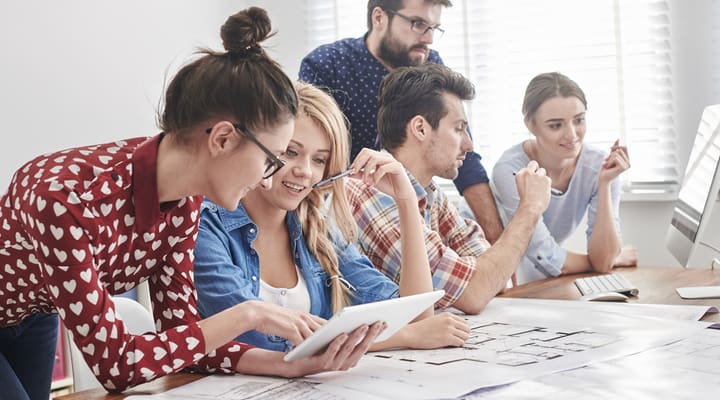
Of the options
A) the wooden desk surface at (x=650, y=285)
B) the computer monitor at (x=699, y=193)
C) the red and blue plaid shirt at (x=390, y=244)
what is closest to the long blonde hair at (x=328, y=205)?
the red and blue plaid shirt at (x=390, y=244)

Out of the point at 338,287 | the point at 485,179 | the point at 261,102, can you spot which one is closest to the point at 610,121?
the point at 485,179

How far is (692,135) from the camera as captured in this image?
3.24 m

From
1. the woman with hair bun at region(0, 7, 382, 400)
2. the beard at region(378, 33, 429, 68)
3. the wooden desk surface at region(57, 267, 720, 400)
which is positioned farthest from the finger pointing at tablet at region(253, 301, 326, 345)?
the beard at region(378, 33, 429, 68)

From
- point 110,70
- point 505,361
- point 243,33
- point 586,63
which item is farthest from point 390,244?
point 586,63

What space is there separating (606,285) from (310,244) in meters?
0.76

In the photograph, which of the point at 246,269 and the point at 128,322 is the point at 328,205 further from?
the point at 128,322

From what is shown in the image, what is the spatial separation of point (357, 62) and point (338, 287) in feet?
4.47

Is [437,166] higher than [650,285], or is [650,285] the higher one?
[437,166]

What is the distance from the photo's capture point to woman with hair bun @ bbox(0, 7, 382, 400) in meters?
0.98

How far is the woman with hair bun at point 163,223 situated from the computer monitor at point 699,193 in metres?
0.95

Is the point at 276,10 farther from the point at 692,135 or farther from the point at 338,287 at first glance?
the point at 338,287

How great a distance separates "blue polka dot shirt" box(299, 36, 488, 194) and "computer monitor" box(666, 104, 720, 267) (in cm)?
70

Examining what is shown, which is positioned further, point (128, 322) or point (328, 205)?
point (328, 205)

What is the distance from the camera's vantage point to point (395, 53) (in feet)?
8.71
